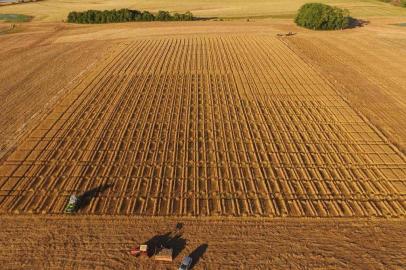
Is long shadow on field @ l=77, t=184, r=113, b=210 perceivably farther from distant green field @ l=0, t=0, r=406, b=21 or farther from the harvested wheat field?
distant green field @ l=0, t=0, r=406, b=21

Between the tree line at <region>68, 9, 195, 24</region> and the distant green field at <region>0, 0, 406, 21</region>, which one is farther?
the distant green field at <region>0, 0, 406, 21</region>

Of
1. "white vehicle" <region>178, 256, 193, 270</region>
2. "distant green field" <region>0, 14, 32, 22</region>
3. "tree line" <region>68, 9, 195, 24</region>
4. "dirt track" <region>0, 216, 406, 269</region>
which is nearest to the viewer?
"white vehicle" <region>178, 256, 193, 270</region>

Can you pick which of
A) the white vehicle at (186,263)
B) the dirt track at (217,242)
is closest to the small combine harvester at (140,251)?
the dirt track at (217,242)

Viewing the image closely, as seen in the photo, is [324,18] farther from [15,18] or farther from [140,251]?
[15,18]

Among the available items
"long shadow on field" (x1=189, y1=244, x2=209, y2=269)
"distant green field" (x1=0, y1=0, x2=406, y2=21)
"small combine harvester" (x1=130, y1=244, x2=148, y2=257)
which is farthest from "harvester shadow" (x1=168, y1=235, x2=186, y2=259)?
"distant green field" (x1=0, y1=0, x2=406, y2=21)

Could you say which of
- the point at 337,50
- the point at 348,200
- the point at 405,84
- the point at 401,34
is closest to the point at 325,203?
the point at 348,200

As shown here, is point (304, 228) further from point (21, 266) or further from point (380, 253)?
point (21, 266)

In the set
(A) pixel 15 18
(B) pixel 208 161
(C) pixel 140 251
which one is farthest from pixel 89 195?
(A) pixel 15 18
